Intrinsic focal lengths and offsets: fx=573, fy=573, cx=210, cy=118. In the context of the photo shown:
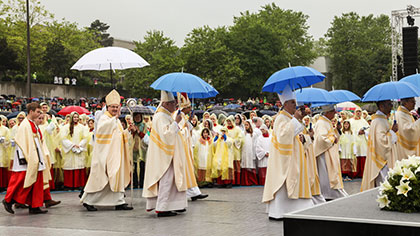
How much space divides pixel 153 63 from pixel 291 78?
50671mm

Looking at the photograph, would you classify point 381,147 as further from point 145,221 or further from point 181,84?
point 145,221

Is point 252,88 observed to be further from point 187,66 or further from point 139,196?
point 139,196

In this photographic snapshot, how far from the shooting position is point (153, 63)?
194 feet

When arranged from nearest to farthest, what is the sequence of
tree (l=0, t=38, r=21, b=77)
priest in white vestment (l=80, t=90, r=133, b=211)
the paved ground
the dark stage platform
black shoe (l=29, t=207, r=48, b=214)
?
the dark stage platform
the paved ground
black shoe (l=29, t=207, r=48, b=214)
priest in white vestment (l=80, t=90, r=133, b=211)
tree (l=0, t=38, r=21, b=77)

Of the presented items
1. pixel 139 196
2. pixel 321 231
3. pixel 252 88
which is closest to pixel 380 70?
pixel 252 88

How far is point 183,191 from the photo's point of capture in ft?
34.0

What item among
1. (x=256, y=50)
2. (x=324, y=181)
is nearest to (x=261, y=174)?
(x=324, y=181)

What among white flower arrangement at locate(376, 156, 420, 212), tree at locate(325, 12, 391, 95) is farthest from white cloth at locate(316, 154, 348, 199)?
tree at locate(325, 12, 391, 95)

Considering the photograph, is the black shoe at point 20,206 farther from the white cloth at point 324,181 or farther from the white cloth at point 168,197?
the white cloth at point 324,181

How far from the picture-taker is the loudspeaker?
25875mm

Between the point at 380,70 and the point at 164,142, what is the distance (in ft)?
213

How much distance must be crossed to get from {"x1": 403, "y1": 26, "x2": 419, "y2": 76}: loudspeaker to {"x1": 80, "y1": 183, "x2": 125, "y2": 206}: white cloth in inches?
733

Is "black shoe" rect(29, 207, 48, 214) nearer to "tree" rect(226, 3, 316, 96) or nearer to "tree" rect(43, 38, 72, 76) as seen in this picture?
"tree" rect(43, 38, 72, 76)

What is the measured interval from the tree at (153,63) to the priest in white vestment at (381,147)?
4890 centimetres
